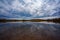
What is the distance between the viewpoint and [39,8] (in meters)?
5.66

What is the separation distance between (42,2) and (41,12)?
0.77 m

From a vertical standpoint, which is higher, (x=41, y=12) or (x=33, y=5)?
(x=33, y=5)

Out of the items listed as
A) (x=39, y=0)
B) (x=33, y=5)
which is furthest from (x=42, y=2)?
(x=33, y=5)

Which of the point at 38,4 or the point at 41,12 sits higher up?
the point at 38,4

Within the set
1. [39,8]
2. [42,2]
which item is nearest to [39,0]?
[42,2]

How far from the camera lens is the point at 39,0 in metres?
5.22

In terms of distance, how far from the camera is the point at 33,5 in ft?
18.7

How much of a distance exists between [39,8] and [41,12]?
34cm

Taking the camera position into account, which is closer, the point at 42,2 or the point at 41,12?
the point at 42,2

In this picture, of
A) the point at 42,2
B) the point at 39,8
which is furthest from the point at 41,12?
the point at 42,2

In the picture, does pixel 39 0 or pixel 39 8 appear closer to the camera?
pixel 39 0

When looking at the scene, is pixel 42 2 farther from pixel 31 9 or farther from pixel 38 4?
pixel 31 9

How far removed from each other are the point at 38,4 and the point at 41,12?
573mm

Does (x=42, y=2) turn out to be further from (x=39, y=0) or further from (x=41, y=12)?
(x=41, y=12)
